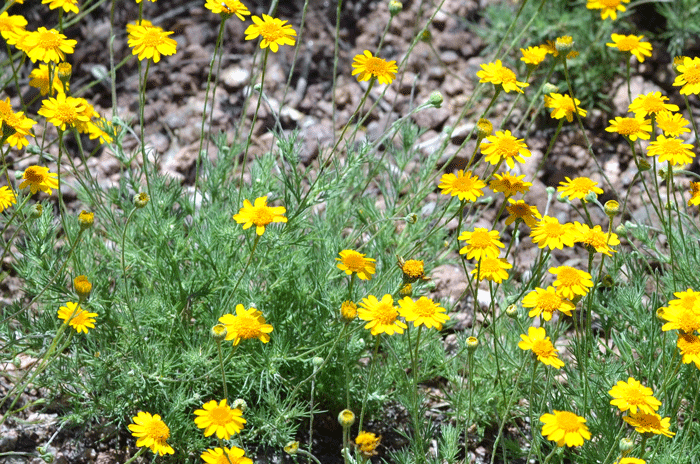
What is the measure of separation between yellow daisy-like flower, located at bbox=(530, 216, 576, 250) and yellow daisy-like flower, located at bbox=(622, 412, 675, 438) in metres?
0.59

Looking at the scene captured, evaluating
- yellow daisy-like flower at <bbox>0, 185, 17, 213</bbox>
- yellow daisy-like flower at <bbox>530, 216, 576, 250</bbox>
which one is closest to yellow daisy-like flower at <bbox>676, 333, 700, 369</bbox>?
yellow daisy-like flower at <bbox>530, 216, 576, 250</bbox>

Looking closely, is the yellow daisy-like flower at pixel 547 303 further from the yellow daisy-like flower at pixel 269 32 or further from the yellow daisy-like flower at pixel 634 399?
the yellow daisy-like flower at pixel 269 32

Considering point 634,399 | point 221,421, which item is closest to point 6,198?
point 221,421

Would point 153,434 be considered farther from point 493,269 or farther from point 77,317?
point 493,269

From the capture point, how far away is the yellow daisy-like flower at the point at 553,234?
97.1 inches

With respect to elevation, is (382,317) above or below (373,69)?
below

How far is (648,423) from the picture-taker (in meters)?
2.15

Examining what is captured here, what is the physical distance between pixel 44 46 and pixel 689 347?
2.36 metres

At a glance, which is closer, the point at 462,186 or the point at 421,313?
the point at 421,313

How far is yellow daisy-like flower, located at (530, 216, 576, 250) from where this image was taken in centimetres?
247

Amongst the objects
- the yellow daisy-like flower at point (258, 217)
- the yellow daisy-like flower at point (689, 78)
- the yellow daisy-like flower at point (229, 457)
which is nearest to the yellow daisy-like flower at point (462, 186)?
the yellow daisy-like flower at point (258, 217)

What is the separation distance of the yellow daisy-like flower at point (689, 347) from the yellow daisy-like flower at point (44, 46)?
223 cm

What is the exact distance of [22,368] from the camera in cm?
331

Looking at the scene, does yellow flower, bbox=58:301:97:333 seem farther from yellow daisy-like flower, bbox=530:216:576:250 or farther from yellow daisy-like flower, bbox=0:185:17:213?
yellow daisy-like flower, bbox=530:216:576:250
